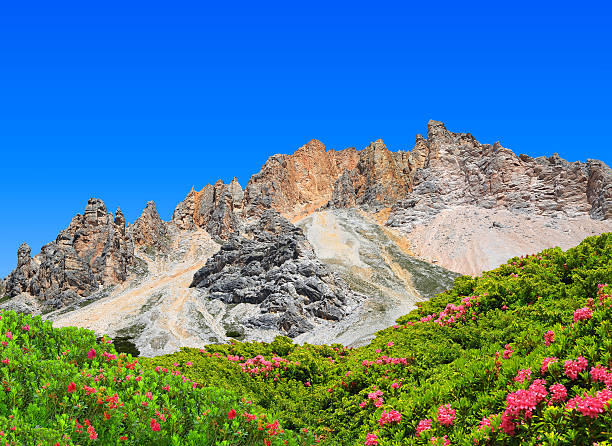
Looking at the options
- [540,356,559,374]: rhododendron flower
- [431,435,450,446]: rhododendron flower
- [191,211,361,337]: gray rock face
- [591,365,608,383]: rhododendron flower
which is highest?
[191,211,361,337]: gray rock face

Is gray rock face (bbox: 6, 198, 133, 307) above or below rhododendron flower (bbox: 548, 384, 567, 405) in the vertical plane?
above

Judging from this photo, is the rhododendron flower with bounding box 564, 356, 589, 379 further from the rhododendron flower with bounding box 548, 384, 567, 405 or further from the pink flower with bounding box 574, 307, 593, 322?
the pink flower with bounding box 574, 307, 593, 322

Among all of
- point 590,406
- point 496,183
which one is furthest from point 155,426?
point 496,183

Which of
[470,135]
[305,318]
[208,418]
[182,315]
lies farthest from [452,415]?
[470,135]

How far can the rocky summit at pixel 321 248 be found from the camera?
74.0m

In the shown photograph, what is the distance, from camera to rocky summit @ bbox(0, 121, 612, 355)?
74.0 meters

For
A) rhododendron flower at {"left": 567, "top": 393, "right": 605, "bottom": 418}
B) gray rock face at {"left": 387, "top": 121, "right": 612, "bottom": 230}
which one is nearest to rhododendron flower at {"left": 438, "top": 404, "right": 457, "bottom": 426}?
rhododendron flower at {"left": 567, "top": 393, "right": 605, "bottom": 418}

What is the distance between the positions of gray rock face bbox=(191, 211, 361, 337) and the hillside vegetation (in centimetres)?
5441

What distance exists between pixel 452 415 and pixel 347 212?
144 m

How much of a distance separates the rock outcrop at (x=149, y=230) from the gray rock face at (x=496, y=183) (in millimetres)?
76074

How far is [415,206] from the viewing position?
142 metres

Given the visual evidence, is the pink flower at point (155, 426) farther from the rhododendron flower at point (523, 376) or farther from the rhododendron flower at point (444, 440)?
the rhododendron flower at point (523, 376)

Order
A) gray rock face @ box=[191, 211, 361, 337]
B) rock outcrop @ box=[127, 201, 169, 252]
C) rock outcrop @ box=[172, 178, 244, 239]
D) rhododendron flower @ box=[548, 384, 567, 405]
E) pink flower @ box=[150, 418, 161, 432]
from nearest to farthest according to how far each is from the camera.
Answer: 1. rhododendron flower @ box=[548, 384, 567, 405]
2. pink flower @ box=[150, 418, 161, 432]
3. gray rock face @ box=[191, 211, 361, 337]
4. rock outcrop @ box=[127, 201, 169, 252]
5. rock outcrop @ box=[172, 178, 244, 239]

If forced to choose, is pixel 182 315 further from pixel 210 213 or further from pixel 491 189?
pixel 491 189
